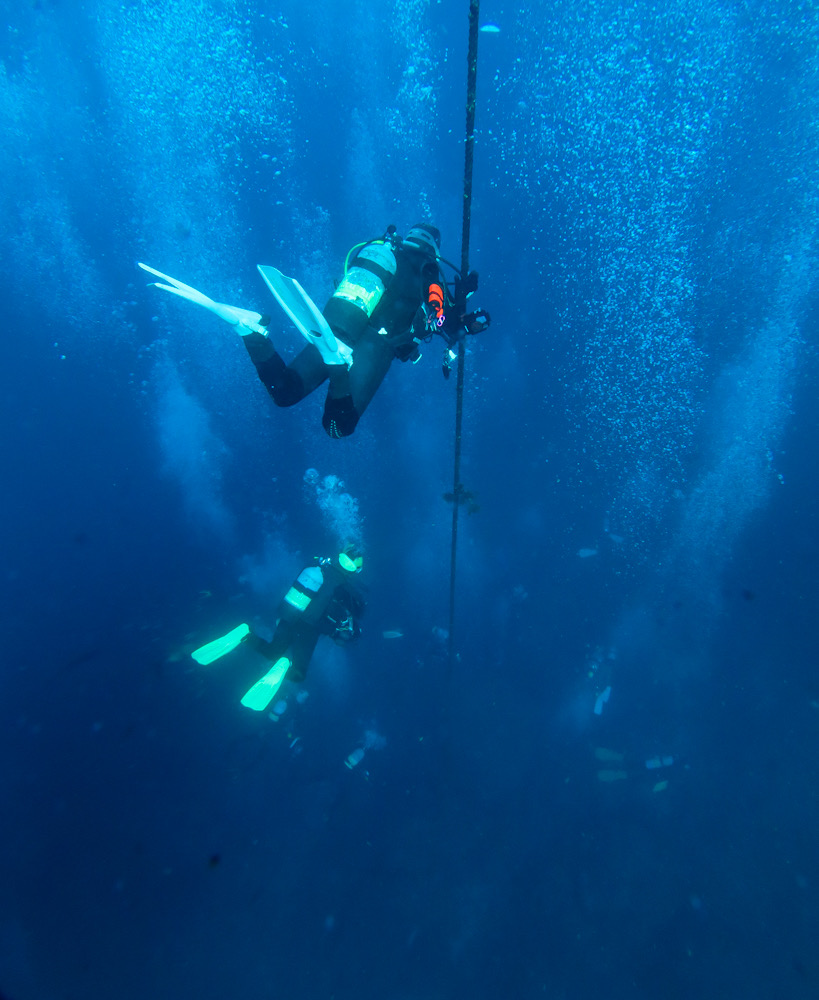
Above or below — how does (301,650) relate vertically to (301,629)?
below

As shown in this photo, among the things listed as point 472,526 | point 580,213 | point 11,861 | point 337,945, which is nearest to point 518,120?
point 580,213

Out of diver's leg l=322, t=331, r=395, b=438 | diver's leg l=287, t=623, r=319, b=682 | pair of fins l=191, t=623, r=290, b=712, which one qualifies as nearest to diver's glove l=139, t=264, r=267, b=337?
diver's leg l=322, t=331, r=395, b=438

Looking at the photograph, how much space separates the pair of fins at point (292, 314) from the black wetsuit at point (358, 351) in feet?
0.28

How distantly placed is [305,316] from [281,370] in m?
0.48

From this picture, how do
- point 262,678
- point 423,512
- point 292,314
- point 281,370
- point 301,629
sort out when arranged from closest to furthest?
point 292,314 < point 281,370 < point 262,678 < point 301,629 < point 423,512

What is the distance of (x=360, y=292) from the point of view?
10.6 feet

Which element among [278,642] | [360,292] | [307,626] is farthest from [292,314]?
[278,642]

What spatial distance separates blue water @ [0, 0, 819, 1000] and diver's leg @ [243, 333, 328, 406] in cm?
533

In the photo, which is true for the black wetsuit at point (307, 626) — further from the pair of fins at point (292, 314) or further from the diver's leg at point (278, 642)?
the pair of fins at point (292, 314)

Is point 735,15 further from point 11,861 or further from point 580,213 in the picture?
point 11,861

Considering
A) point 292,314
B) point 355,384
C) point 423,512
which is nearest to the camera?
point 292,314

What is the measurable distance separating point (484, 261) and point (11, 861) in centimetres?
1167

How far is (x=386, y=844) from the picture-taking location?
6.45m

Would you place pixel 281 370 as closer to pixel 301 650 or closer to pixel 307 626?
pixel 307 626
